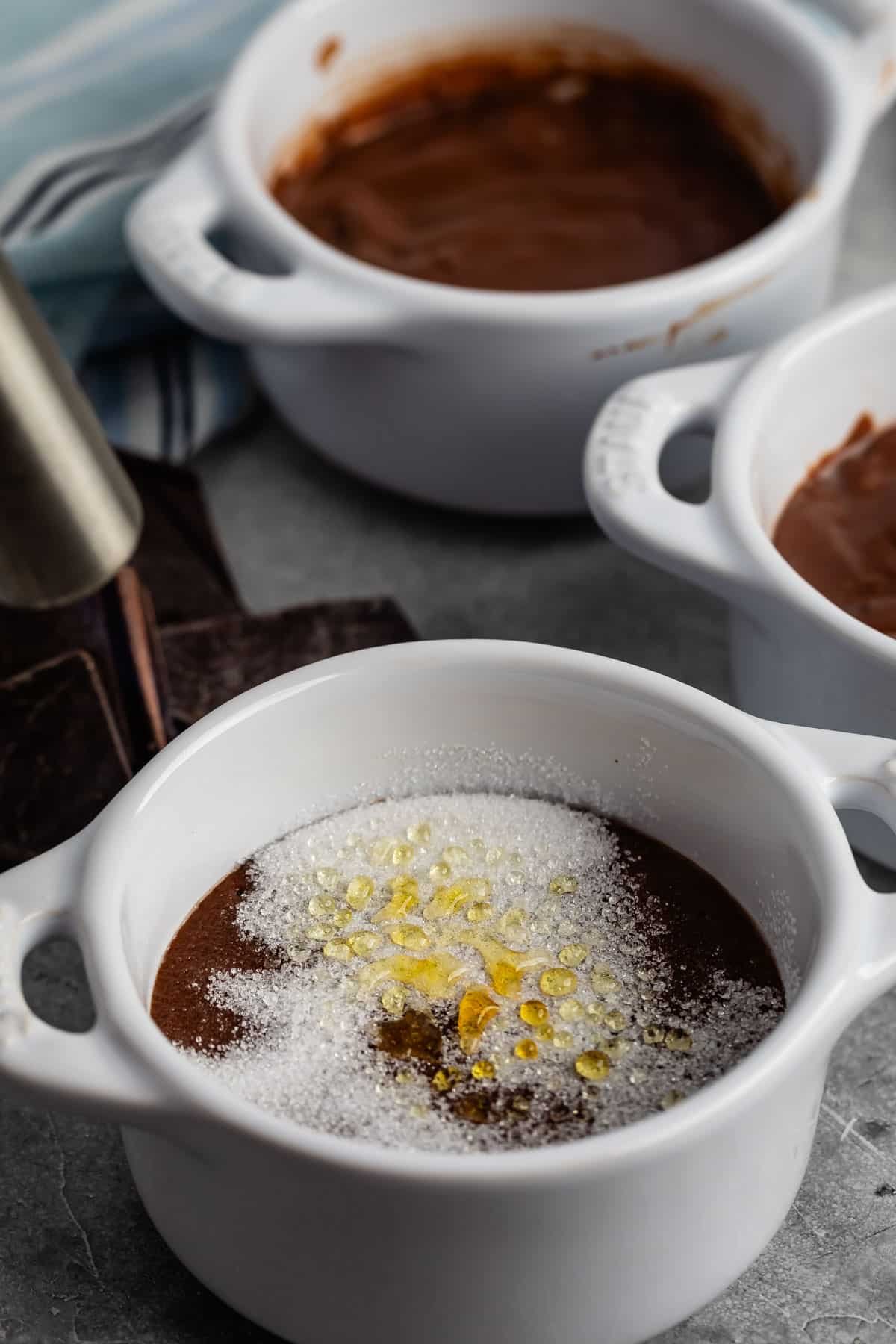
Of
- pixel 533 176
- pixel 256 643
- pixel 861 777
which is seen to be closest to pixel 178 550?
pixel 256 643

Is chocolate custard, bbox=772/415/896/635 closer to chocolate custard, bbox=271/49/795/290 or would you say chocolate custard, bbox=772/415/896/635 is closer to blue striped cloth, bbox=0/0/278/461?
chocolate custard, bbox=271/49/795/290

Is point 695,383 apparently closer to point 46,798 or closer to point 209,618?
point 209,618

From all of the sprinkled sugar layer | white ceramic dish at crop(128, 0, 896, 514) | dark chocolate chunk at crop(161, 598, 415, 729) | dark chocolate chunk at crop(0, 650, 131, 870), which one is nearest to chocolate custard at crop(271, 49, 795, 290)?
white ceramic dish at crop(128, 0, 896, 514)

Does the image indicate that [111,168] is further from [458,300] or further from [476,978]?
[476,978]

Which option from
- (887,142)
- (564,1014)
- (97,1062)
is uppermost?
(97,1062)

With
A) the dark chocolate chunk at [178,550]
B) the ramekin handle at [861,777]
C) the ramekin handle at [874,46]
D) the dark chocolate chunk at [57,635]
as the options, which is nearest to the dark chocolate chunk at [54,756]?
the dark chocolate chunk at [57,635]

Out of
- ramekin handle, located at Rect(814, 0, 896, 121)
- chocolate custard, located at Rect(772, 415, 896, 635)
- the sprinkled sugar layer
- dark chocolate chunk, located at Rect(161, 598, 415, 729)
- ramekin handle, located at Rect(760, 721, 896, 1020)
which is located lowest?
dark chocolate chunk, located at Rect(161, 598, 415, 729)

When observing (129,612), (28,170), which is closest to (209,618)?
(129,612)
